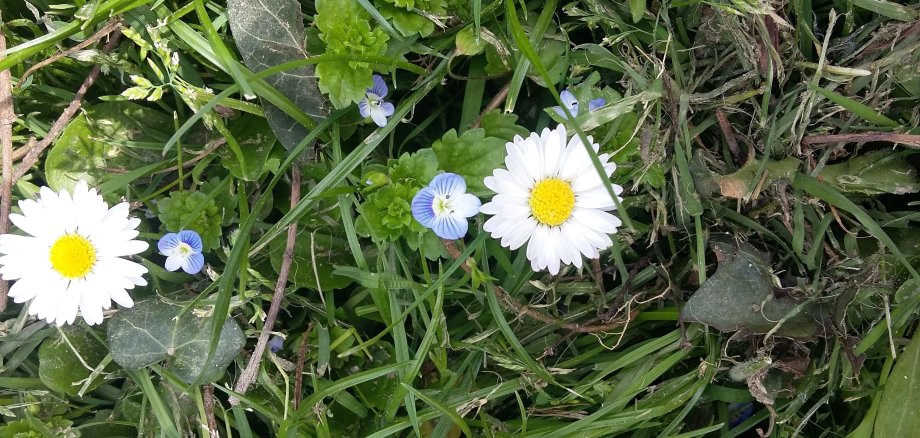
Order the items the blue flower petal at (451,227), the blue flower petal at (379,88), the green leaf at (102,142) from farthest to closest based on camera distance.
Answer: the green leaf at (102,142)
the blue flower petal at (379,88)
the blue flower petal at (451,227)

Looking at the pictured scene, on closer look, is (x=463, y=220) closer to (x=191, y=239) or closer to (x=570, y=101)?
(x=570, y=101)

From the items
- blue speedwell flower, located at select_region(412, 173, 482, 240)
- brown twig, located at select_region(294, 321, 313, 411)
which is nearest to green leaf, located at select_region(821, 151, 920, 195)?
blue speedwell flower, located at select_region(412, 173, 482, 240)

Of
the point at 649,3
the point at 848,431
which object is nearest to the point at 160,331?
the point at 649,3

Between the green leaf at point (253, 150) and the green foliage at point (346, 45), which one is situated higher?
the green foliage at point (346, 45)

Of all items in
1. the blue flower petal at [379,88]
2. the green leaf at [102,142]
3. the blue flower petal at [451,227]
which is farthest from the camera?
the green leaf at [102,142]

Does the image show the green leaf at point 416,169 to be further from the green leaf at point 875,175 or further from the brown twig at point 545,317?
the green leaf at point 875,175

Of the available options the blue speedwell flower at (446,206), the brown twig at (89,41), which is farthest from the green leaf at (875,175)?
the brown twig at (89,41)

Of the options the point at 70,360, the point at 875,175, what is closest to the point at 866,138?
the point at 875,175
